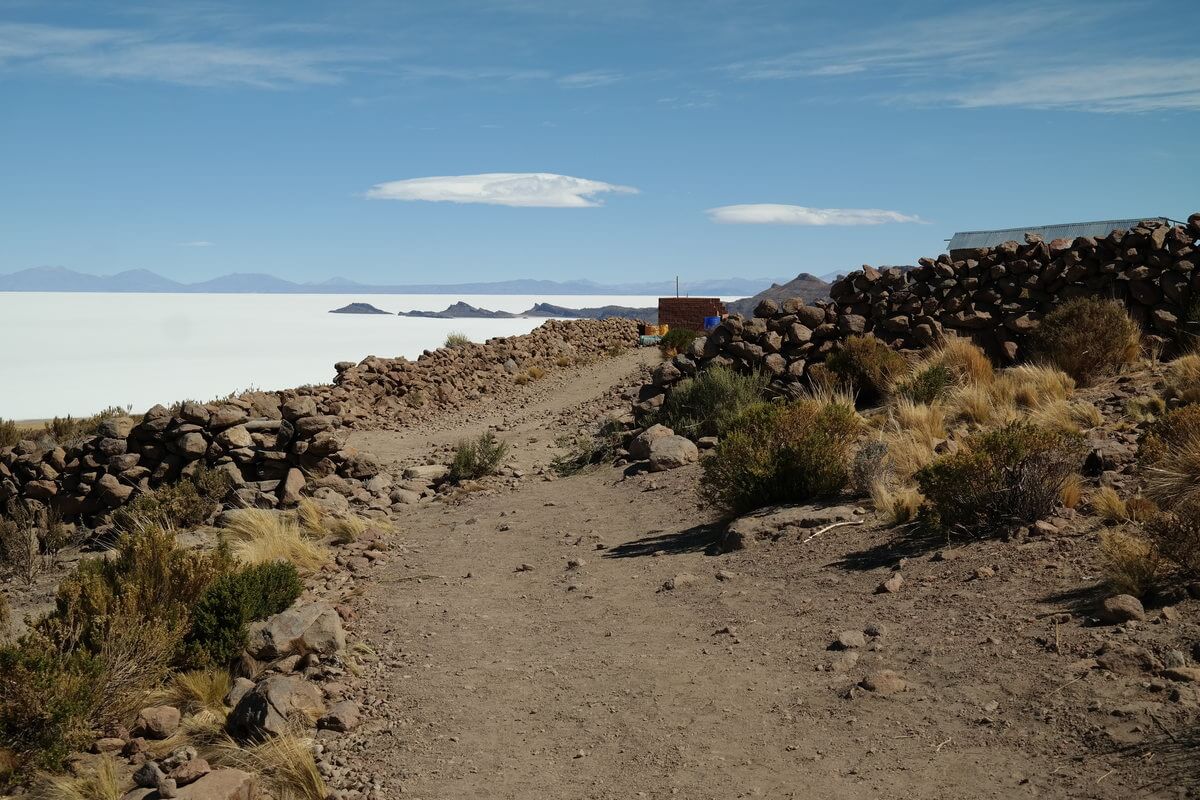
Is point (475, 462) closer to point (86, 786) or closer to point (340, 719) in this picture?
point (340, 719)

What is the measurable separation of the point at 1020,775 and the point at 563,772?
2.32 meters

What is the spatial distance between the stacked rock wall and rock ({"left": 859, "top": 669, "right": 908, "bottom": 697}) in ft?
34.5

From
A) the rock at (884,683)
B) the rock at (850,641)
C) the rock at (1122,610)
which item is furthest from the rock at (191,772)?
the rock at (1122,610)

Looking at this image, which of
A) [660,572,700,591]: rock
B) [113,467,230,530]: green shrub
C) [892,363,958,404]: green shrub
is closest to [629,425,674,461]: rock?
[892,363,958,404]: green shrub

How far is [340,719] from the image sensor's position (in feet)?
20.9

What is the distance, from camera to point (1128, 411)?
37.7 ft

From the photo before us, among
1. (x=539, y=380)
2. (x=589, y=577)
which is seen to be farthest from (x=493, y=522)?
(x=539, y=380)

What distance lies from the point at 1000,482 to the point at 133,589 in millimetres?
6990

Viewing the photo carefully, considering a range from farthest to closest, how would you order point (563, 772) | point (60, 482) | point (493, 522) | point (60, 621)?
point (60, 482) → point (493, 522) → point (60, 621) → point (563, 772)

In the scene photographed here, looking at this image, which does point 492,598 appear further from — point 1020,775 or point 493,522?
point 1020,775

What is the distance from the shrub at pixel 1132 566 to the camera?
246 inches

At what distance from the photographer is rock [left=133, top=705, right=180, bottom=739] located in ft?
22.3

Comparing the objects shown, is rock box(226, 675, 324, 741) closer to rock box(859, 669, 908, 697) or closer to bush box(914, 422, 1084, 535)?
rock box(859, 669, 908, 697)

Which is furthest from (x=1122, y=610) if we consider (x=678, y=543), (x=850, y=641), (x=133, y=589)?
(x=133, y=589)
